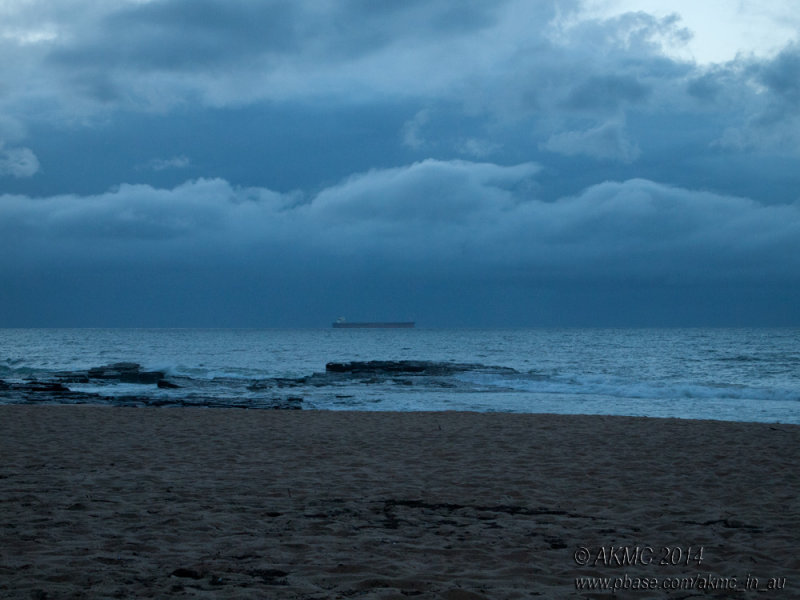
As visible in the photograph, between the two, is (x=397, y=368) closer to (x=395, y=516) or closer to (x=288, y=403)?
(x=288, y=403)

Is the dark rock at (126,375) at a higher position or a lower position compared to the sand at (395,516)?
lower

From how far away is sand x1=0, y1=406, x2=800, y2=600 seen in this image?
526cm

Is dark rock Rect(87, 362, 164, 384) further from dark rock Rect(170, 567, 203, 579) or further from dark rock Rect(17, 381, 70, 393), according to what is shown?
dark rock Rect(170, 567, 203, 579)

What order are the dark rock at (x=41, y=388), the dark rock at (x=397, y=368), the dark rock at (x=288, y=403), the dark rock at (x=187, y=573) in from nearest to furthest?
the dark rock at (x=187, y=573), the dark rock at (x=288, y=403), the dark rock at (x=41, y=388), the dark rock at (x=397, y=368)

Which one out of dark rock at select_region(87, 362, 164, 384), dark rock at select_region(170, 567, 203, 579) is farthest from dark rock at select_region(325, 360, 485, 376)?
dark rock at select_region(170, 567, 203, 579)

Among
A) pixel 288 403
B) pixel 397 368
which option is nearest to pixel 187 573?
pixel 288 403

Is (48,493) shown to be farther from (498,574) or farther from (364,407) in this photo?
(364,407)

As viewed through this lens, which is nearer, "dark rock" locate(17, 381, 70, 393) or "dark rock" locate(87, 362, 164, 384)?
"dark rock" locate(17, 381, 70, 393)

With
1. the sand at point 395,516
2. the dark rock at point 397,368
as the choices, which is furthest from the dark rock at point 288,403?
the dark rock at point 397,368

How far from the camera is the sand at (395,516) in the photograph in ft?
17.3

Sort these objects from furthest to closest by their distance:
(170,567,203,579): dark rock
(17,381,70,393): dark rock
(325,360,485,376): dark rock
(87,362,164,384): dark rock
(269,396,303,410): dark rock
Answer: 1. (325,360,485,376): dark rock
2. (87,362,164,384): dark rock
3. (17,381,70,393): dark rock
4. (269,396,303,410): dark rock
5. (170,567,203,579): dark rock

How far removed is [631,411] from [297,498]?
18162 mm

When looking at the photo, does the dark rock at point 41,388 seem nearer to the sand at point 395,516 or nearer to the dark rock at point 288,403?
the dark rock at point 288,403

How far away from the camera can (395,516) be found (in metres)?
7.36
